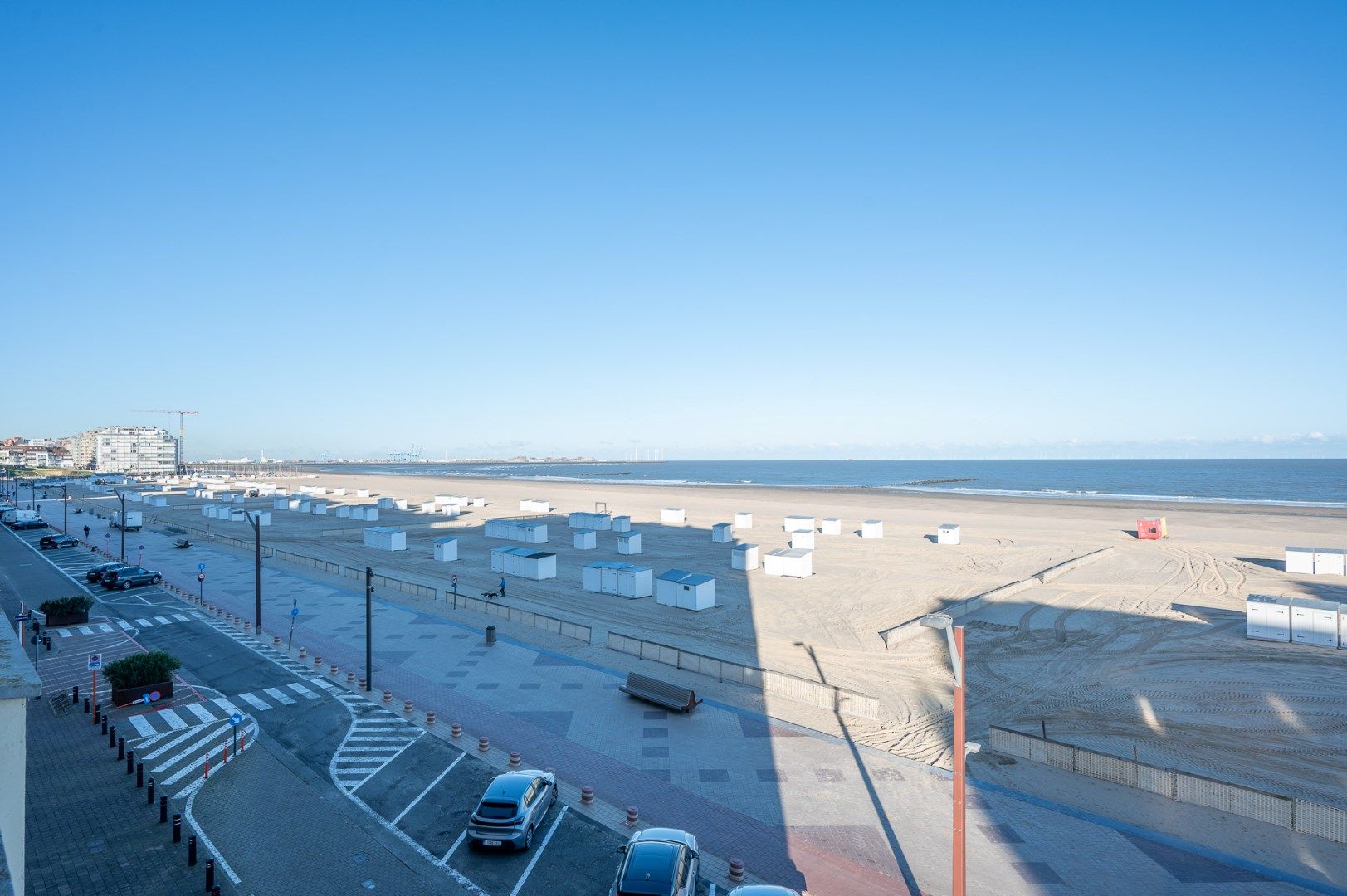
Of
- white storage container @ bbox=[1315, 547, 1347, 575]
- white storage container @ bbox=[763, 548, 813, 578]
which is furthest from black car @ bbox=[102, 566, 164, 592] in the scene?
white storage container @ bbox=[1315, 547, 1347, 575]

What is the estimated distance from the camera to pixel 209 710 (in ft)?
72.7

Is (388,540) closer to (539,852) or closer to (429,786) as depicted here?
(429,786)

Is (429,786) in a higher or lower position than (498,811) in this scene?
lower

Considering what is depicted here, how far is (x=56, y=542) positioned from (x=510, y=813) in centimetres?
6594

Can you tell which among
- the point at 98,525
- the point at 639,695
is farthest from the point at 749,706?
the point at 98,525

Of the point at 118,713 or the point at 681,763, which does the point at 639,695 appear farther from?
the point at 118,713

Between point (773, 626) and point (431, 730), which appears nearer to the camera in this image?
point (431, 730)

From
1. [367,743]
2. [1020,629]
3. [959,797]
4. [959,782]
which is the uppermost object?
[959,782]

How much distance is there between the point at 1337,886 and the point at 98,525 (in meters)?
97.3

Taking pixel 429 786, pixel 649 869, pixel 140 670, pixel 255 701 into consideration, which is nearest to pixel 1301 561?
pixel 649 869

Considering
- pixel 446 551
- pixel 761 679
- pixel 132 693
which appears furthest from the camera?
pixel 446 551

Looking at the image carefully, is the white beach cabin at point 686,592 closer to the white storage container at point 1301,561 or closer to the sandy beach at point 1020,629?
the sandy beach at point 1020,629

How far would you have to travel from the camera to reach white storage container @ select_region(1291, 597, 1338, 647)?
28.6 m

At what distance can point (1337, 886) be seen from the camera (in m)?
13.0
